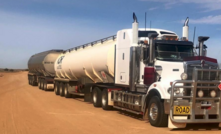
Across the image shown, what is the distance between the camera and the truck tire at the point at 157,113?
9359 mm

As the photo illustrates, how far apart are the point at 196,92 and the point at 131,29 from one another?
4.55 metres

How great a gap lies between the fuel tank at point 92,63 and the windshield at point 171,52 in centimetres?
357

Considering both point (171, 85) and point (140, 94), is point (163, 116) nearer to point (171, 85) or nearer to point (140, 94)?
point (171, 85)

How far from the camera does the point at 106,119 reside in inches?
452

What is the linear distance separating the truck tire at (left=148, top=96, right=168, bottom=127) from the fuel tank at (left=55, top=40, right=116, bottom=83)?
4.38 metres

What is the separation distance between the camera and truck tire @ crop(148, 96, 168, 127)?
9359 millimetres

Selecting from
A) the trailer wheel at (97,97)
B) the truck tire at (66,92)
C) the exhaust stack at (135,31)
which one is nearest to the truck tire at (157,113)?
the exhaust stack at (135,31)

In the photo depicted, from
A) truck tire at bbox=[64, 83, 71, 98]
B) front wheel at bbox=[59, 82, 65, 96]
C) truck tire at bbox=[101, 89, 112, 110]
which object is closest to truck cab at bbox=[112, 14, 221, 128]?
truck tire at bbox=[101, 89, 112, 110]

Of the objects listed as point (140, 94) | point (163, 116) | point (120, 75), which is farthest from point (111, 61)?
point (163, 116)

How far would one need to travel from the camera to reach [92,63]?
53.8 ft

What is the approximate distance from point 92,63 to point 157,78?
6516mm

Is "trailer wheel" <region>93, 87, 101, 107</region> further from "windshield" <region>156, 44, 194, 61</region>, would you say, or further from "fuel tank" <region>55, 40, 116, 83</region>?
"windshield" <region>156, 44, 194, 61</region>

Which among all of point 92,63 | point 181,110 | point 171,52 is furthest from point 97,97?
point 181,110

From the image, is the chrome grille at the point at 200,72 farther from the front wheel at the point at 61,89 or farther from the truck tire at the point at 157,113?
the front wheel at the point at 61,89
